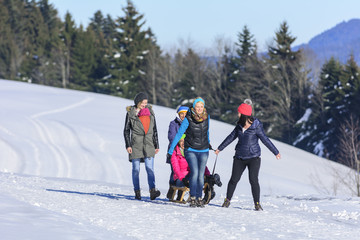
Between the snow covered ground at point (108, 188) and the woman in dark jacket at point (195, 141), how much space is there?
1.39 feet

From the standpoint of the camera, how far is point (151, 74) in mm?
60688

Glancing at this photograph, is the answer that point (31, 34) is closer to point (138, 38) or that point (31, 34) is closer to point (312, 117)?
point (138, 38)

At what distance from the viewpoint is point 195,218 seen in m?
6.82

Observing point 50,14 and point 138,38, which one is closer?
point 138,38

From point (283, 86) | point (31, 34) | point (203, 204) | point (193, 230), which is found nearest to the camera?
point (193, 230)

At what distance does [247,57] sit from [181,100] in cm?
944

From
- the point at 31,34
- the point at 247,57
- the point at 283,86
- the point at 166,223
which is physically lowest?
the point at 166,223

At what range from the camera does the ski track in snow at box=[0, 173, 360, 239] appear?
591 centimetres

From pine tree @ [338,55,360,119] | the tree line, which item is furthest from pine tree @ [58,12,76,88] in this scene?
pine tree @ [338,55,360,119]

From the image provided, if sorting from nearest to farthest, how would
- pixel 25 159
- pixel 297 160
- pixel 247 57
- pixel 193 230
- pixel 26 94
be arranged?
pixel 193 230 < pixel 25 159 < pixel 297 160 < pixel 26 94 < pixel 247 57

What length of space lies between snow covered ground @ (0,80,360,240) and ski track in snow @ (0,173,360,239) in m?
0.01

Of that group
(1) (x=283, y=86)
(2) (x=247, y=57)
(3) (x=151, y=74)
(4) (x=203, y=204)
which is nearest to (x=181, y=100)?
(3) (x=151, y=74)

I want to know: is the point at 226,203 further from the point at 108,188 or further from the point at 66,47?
the point at 66,47

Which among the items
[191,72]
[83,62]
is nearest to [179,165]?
[191,72]
